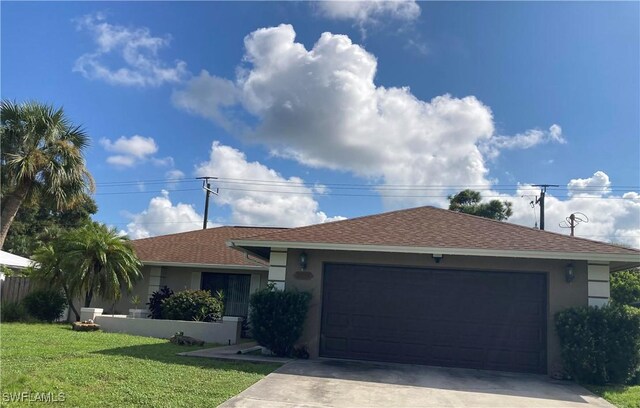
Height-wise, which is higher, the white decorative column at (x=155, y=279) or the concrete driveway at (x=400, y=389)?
the white decorative column at (x=155, y=279)

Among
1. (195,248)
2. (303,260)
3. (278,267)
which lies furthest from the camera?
(195,248)

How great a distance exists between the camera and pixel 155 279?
1756 centimetres

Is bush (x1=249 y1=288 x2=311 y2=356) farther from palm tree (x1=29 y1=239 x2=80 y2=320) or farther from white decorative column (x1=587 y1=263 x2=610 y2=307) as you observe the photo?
palm tree (x1=29 y1=239 x2=80 y2=320)

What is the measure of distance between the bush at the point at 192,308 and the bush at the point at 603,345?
9405 mm

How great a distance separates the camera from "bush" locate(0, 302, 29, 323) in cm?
1564

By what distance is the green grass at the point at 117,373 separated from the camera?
21.3 feet

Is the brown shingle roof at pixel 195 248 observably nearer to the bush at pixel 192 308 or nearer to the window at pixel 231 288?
the window at pixel 231 288

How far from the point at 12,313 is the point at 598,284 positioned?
1643 cm

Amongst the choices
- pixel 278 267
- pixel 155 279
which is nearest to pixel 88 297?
pixel 155 279

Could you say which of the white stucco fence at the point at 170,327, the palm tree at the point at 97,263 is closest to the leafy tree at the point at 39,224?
the palm tree at the point at 97,263

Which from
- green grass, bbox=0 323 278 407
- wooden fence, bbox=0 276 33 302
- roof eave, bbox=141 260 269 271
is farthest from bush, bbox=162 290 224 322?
wooden fence, bbox=0 276 33 302

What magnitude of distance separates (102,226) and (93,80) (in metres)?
5.22

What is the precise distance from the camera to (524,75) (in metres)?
14.3

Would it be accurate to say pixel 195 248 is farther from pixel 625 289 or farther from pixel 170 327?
pixel 625 289
